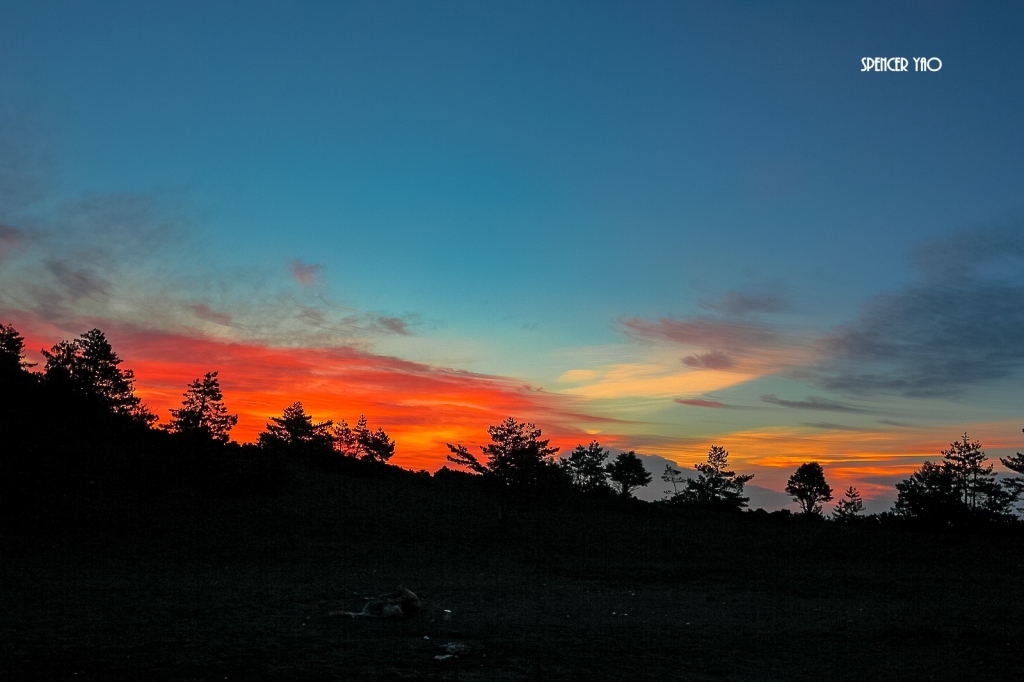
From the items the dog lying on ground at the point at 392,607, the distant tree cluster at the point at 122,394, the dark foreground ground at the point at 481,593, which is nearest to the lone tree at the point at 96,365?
the distant tree cluster at the point at 122,394

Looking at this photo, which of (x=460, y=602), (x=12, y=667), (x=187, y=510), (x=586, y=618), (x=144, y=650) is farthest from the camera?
(x=187, y=510)

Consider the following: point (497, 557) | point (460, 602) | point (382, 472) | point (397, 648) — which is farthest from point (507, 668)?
point (382, 472)

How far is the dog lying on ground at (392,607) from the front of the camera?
15.8 meters

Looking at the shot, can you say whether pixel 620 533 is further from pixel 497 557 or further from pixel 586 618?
pixel 586 618

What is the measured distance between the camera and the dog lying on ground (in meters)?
15.8

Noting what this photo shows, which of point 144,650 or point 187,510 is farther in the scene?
point 187,510

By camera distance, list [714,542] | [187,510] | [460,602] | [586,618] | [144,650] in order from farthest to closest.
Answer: [714,542]
[187,510]
[460,602]
[586,618]
[144,650]

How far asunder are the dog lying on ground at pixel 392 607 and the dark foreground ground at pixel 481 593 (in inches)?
15.2

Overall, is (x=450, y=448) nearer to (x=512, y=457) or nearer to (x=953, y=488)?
(x=512, y=457)

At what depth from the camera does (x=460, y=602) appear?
65.2 ft

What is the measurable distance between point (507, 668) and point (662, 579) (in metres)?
20.3

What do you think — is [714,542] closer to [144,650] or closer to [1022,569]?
[1022,569]

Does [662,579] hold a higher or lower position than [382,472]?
lower

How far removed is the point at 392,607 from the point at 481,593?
278 inches
